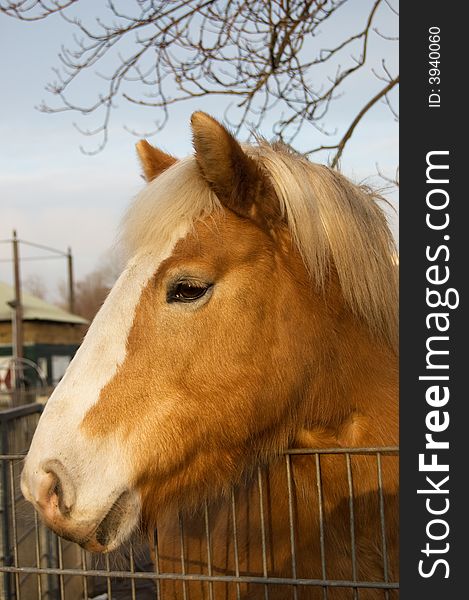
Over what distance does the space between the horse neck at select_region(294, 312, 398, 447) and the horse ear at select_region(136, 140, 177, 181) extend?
100cm

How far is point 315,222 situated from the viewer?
207cm

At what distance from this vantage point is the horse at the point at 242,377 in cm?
180

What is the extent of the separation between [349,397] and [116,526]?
87 cm

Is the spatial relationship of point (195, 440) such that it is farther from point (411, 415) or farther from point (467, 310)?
point (467, 310)

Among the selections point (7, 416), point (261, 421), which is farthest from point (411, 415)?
point (7, 416)

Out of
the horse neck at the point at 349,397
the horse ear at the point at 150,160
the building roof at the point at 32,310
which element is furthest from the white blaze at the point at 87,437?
the building roof at the point at 32,310

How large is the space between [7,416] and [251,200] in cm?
255

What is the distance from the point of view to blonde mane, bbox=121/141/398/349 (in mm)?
2047

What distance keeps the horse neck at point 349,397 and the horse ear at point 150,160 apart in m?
1.00

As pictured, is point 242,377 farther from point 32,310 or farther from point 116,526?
point 32,310

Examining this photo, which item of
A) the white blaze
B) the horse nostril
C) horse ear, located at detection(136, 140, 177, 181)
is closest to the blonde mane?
the white blaze

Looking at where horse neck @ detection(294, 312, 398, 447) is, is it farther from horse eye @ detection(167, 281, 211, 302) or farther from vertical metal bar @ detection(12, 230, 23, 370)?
vertical metal bar @ detection(12, 230, 23, 370)

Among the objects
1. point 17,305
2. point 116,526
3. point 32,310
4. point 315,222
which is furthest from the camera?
point 32,310

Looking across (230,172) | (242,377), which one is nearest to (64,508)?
(242,377)
